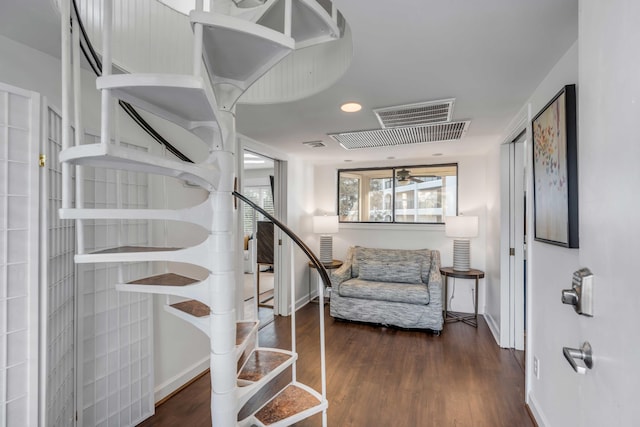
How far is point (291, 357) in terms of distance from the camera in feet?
6.06

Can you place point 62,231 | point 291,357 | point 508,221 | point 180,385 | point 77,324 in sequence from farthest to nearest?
point 508,221, point 180,385, point 291,357, point 77,324, point 62,231

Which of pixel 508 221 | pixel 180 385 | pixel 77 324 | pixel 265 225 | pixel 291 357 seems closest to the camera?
pixel 77 324

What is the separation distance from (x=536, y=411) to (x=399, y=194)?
10.1 ft

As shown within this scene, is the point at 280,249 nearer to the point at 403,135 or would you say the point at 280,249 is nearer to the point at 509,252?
the point at 403,135

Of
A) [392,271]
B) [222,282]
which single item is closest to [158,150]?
[222,282]

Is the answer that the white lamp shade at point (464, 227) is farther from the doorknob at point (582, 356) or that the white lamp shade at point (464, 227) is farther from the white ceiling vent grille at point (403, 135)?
the doorknob at point (582, 356)

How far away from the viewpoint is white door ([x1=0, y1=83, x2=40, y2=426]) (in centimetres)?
115

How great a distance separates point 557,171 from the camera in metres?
1.58

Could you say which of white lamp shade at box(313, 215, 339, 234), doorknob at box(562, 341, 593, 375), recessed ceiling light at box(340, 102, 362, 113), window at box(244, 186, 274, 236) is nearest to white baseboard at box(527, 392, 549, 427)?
doorknob at box(562, 341, 593, 375)

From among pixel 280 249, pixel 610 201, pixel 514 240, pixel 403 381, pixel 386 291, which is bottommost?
pixel 403 381

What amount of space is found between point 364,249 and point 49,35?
3.78m

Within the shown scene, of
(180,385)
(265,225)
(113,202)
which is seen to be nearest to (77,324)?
(113,202)

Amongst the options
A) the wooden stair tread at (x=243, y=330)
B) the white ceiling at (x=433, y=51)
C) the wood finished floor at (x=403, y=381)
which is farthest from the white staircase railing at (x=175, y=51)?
the wood finished floor at (x=403, y=381)

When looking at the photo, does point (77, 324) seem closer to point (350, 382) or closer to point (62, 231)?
point (62, 231)
